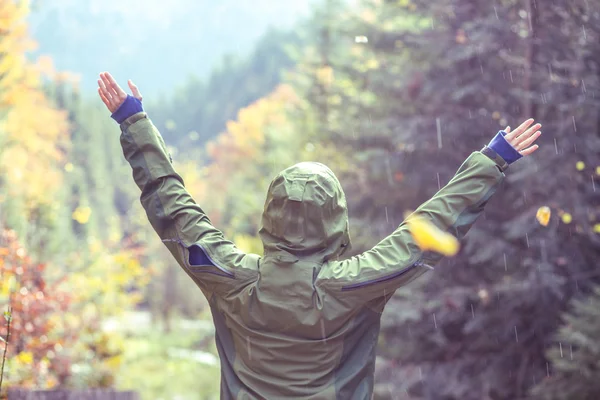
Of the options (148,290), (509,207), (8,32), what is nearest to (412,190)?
(509,207)

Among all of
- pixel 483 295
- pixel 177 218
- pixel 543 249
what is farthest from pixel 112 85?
pixel 483 295

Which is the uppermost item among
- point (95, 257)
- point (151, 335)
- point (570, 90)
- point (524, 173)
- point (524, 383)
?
point (570, 90)

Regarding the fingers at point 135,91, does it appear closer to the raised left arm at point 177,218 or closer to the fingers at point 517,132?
the raised left arm at point 177,218

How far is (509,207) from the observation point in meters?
9.84

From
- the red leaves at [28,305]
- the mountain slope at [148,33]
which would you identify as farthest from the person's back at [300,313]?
the mountain slope at [148,33]

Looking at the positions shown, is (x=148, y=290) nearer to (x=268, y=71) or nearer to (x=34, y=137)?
(x=34, y=137)

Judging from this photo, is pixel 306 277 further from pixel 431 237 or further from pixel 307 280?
pixel 431 237

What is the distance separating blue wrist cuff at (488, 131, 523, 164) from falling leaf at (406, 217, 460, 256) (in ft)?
1.41

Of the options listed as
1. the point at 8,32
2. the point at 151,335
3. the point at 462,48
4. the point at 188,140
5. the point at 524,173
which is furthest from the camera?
the point at 188,140

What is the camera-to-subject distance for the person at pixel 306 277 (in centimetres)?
259

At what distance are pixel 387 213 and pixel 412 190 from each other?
699 millimetres

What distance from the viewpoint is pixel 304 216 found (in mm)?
2648

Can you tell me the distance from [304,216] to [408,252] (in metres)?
0.40

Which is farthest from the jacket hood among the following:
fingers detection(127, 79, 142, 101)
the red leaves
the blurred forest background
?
the red leaves
